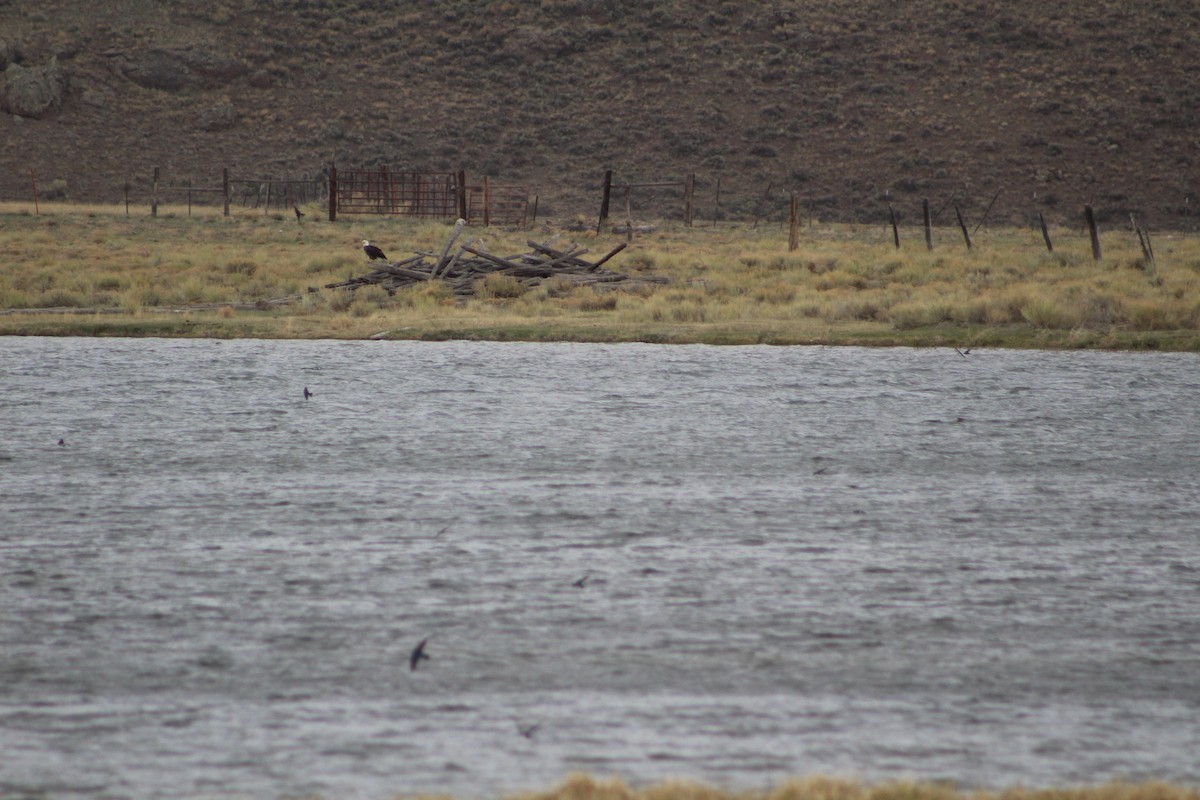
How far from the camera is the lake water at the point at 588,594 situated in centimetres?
378

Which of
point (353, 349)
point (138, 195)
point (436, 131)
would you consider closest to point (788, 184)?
point (436, 131)

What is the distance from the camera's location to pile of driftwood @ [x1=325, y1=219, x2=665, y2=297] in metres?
21.6

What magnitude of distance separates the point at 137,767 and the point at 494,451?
4984 mm

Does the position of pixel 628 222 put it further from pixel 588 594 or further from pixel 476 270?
pixel 588 594

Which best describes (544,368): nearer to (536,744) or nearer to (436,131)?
(536,744)

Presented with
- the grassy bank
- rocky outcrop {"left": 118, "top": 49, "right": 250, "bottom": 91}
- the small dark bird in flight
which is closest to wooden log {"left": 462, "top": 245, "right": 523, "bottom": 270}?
the grassy bank

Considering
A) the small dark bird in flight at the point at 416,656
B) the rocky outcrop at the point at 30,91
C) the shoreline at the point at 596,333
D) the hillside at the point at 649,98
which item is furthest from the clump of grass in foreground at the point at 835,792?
the rocky outcrop at the point at 30,91

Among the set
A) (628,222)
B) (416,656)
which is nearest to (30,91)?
(628,222)

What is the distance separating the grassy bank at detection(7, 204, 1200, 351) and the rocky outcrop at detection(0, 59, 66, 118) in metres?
23.7

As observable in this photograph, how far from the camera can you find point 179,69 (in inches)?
2349

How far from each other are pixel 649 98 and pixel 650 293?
38.1 m

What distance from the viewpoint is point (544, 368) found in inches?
511

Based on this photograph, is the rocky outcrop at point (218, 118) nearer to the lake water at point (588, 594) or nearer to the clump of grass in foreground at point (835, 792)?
the lake water at point (588, 594)

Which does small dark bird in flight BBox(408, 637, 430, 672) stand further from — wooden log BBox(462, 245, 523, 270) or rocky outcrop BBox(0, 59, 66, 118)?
rocky outcrop BBox(0, 59, 66, 118)
